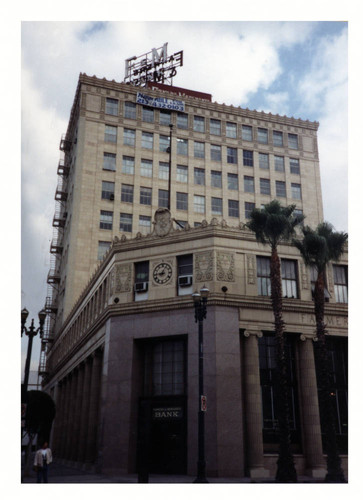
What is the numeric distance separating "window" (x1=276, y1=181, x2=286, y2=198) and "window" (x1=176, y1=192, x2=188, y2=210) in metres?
12.4

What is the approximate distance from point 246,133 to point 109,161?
61.9 ft

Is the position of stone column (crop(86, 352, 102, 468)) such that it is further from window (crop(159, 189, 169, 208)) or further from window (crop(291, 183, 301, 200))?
window (crop(291, 183, 301, 200))

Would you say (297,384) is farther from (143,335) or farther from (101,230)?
(101,230)

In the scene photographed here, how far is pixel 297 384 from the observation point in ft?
94.0

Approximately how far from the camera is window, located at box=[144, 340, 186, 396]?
28328mm

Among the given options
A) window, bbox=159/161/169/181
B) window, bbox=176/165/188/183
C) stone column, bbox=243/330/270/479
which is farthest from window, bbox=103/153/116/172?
stone column, bbox=243/330/270/479

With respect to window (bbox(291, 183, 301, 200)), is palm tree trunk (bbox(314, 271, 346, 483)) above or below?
below

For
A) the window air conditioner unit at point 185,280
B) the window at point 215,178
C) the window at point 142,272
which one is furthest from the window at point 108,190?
the window air conditioner unit at point 185,280

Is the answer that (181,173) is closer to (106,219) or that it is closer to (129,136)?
(129,136)

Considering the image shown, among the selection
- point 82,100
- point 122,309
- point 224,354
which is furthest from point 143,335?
point 82,100

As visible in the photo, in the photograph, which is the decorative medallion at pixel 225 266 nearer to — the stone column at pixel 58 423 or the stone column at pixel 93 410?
the stone column at pixel 93 410

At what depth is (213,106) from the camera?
64.2m

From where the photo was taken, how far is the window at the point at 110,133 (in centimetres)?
5984

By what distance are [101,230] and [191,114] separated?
19.8 metres
